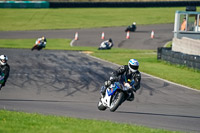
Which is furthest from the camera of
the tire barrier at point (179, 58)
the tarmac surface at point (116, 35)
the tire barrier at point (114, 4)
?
the tire barrier at point (114, 4)

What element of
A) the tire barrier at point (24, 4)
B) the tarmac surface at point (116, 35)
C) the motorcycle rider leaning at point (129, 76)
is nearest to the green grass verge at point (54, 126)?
the motorcycle rider leaning at point (129, 76)

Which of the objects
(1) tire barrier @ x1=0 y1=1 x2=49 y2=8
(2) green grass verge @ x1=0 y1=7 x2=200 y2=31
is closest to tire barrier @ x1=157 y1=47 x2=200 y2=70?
(2) green grass verge @ x1=0 y1=7 x2=200 y2=31

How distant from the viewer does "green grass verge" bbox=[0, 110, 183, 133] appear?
321 inches

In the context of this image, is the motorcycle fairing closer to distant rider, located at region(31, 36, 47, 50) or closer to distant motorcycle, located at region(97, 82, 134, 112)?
distant motorcycle, located at region(97, 82, 134, 112)

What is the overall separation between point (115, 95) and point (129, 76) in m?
0.65

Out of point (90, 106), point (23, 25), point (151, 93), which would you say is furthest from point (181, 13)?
point (23, 25)

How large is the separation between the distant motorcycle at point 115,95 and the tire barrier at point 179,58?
1050 cm

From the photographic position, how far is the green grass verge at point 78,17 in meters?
51.1

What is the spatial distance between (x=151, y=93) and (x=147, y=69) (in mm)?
6801

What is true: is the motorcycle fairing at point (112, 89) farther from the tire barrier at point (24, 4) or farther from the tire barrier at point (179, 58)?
the tire barrier at point (24, 4)

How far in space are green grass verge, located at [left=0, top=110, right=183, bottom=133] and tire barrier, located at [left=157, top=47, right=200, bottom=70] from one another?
12.8 metres

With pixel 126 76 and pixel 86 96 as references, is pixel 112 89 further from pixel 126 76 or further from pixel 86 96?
pixel 86 96

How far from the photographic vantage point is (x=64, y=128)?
8.44 metres

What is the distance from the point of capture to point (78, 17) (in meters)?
56.2
